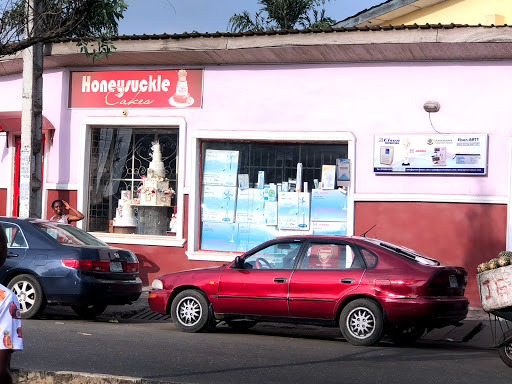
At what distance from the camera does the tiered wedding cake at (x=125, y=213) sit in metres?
17.2

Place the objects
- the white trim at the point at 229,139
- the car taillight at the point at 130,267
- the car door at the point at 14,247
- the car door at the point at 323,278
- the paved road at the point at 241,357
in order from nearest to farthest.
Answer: the paved road at the point at 241,357 < the car door at the point at 323,278 < the car door at the point at 14,247 < the car taillight at the point at 130,267 < the white trim at the point at 229,139

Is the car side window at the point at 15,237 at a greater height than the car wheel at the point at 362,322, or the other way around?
the car side window at the point at 15,237

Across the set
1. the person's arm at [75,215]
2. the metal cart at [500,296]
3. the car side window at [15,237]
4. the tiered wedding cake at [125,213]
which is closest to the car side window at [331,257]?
the metal cart at [500,296]

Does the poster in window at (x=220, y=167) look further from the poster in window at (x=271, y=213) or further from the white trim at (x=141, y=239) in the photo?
the white trim at (x=141, y=239)

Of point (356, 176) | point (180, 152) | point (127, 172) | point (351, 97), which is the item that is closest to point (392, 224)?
point (356, 176)

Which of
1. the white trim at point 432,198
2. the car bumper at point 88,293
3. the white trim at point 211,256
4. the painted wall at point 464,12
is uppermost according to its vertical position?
the painted wall at point 464,12

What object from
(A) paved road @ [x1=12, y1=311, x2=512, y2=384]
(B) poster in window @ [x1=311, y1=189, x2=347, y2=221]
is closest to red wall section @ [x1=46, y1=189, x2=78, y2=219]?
(B) poster in window @ [x1=311, y1=189, x2=347, y2=221]

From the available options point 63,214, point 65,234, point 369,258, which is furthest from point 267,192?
point 369,258

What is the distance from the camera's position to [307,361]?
9219 millimetres

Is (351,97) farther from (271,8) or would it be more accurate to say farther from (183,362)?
(271,8)

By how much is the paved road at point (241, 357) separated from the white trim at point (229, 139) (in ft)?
13.6

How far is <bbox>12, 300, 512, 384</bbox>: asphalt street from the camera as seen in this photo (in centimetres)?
822

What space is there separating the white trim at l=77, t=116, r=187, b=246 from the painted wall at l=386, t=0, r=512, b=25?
25.1 feet

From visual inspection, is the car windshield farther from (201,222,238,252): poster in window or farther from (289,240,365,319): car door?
(201,222,238,252): poster in window
